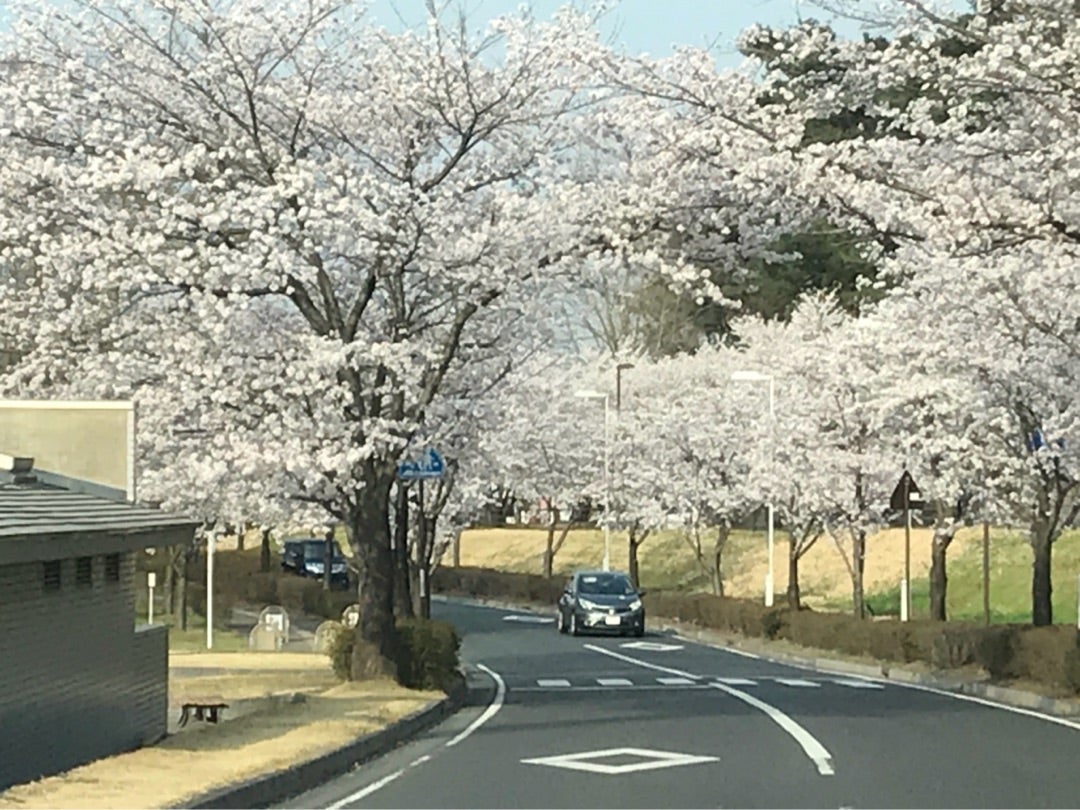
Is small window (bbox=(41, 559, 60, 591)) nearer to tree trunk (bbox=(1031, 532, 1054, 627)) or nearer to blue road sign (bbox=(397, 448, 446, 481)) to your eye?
blue road sign (bbox=(397, 448, 446, 481))

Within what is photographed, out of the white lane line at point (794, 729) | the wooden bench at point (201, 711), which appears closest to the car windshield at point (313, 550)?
the white lane line at point (794, 729)

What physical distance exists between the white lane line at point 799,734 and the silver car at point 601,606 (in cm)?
1919

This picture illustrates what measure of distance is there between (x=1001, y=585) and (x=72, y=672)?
3938 centimetres

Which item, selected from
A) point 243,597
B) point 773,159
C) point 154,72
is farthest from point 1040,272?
point 243,597

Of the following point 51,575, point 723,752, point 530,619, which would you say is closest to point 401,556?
point 723,752

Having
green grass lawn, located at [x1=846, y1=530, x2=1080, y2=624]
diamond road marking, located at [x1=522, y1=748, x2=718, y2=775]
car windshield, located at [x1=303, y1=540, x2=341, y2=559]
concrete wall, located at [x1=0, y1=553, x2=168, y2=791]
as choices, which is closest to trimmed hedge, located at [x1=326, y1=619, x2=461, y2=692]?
concrete wall, located at [x1=0, y1=553, x2=168, y2=791]

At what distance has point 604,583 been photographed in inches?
1841

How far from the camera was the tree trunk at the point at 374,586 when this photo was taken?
23.2 m

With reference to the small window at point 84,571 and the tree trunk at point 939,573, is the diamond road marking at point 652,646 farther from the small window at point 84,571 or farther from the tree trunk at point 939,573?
the small window at point 84,571

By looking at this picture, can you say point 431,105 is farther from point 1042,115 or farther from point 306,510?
point 306,510

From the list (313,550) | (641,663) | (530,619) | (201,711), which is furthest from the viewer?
(313,550)

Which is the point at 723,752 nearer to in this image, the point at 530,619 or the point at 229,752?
the point at 229,752

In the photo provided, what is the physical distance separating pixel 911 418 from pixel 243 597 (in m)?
33.1

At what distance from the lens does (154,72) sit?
20.4m
